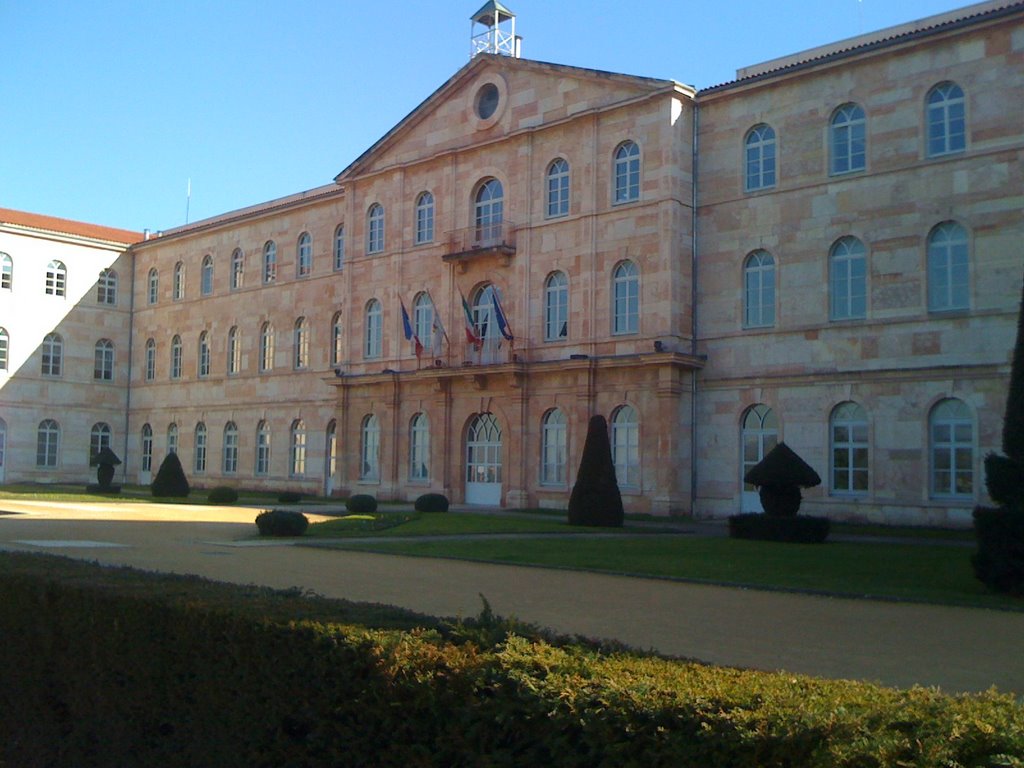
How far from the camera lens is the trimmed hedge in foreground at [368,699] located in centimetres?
423

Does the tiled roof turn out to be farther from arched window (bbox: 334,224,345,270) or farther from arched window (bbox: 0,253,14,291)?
arched window (bbox: 334,224,345,270)

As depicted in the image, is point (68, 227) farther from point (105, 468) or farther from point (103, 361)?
point (105, 468)

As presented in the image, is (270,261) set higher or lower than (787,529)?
higher

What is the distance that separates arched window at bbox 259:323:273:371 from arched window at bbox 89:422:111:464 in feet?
39.7

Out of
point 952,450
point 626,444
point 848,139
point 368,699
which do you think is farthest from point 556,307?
point 368,699

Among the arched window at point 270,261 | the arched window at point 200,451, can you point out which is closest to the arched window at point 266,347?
the arched window at point 270,261

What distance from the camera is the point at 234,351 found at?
51.8 m

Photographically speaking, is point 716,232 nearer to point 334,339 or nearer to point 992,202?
Answer: point 992,202

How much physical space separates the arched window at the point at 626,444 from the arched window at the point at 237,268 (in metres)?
24.3

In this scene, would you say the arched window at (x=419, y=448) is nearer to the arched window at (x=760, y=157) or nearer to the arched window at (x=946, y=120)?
the arched window at (x=760, y=157)

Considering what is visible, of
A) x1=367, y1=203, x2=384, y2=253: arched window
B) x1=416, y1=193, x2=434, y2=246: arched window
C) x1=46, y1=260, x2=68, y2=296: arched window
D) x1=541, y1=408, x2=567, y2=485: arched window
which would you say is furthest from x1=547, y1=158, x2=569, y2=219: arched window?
x1=46, y1=260, x2=68, y2=296: arched window

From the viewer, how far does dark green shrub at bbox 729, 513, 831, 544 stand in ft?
76.2

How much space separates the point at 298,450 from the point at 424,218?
12432 millimetres

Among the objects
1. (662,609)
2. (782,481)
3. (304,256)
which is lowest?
(662,609)
